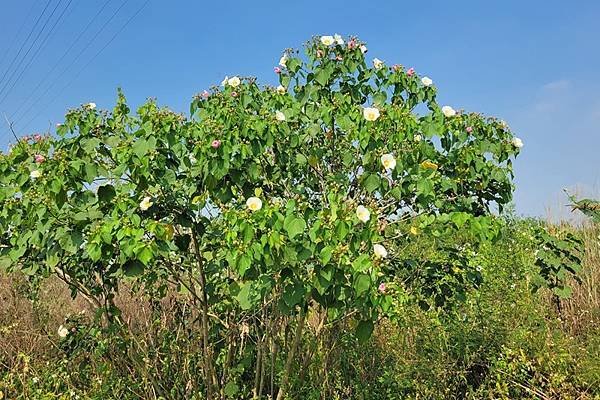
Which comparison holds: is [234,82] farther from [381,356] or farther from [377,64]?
[381,356]

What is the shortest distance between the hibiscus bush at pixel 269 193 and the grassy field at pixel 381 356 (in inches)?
14.6

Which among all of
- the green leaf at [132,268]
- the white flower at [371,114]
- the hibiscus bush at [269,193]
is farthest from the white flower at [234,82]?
the green leaf at [132,268]

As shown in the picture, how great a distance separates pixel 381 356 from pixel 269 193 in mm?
1708

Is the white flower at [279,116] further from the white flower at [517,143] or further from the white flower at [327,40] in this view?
the white flower at [517,143]

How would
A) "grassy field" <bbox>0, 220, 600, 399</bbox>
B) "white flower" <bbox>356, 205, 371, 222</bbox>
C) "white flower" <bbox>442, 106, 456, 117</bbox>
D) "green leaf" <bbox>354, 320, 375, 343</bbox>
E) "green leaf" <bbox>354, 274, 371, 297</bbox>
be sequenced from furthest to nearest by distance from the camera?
"grassy field" <bbox>0, 220, 600, 399</bbox> → "white flower" <bbox>442, 106, 456, 117</bbox> → "green leaf" <bbox>354, 320, 375, 343</bbox> → "white flower" <bbox>356, 205, 371, 222</bbox> → "green leaf" <bbox>354, 274, 371, 297</bbox>

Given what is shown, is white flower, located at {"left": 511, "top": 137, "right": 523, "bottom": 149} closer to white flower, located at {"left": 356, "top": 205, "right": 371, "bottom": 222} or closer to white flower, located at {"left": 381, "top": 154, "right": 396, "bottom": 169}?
white flower, located at {"left": 381, "top": 154, "right": 396, "bottom": 169}

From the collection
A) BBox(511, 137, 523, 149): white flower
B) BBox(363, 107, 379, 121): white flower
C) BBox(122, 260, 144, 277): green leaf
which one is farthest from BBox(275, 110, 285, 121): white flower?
BBox(511, 137, 523, 149): white flower

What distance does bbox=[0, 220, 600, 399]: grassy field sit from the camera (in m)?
3.44

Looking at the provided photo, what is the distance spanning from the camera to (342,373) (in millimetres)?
3838

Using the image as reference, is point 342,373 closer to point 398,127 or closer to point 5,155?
point 398,127

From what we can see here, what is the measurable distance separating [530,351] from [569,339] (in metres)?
0.27

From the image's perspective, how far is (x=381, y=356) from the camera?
397 centimetres

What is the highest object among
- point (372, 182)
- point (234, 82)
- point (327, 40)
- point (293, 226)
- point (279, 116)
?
point (327, 40)

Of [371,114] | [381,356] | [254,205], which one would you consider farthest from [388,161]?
[381,356]
